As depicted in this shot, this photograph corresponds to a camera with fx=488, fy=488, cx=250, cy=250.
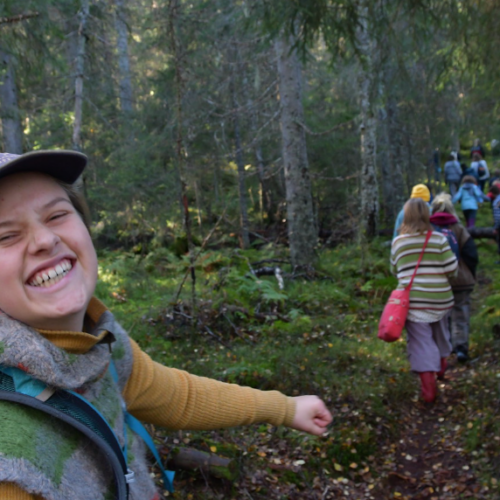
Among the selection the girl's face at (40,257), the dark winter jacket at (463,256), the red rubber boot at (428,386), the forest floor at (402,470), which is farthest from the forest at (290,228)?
the girl's face at (40,257)

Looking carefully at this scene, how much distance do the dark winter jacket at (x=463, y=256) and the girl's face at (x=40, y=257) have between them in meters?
5.62

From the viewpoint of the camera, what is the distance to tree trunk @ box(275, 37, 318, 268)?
10539mm

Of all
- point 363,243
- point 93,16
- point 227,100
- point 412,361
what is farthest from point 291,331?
point 227,100

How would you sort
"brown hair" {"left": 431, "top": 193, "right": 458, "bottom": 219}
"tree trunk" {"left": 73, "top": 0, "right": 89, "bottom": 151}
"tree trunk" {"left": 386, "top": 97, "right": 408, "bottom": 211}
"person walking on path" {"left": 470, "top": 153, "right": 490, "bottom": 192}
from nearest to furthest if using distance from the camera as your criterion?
"brown hair" {"left": 431, "top": 193, "right": 458, "bottom": 219}, "tree trunk" {"left": 73, "top": 0, "right": 89, "bottom": 151}, "tree trunk" {"left": 386, "top": 97, "right": 408, "bottom": 211}, "person walking on path" {"left": 470, "top": 153, "right": 490, "bottom": 192}

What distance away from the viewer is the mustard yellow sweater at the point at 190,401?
2.00 m

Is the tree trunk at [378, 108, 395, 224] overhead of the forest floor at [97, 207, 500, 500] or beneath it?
overhead

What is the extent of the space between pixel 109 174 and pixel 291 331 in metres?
8.87

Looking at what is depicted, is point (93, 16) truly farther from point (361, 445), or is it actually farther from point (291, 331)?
point (361, 445)

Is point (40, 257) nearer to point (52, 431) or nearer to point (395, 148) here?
point (52, 431)

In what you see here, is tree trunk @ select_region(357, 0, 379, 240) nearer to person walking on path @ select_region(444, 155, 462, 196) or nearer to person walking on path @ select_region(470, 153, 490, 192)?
person walking on path @ select_region(444, 155, 462, 196)

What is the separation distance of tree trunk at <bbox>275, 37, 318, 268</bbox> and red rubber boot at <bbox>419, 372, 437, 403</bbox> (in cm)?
553

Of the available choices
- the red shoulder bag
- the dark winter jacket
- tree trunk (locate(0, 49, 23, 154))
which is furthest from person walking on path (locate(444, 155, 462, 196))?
tree trunk (locate(0, 49, 23, 154))

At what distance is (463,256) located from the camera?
6.34 meters

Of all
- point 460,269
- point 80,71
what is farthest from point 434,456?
point 80,71
